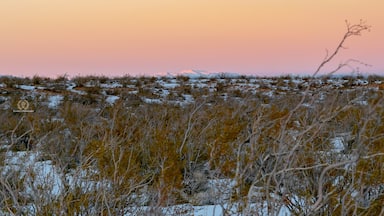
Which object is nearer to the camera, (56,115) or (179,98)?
(56,115)

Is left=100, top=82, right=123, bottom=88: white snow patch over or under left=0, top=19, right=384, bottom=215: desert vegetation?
under

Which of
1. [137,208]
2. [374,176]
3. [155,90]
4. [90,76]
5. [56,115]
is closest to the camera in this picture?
[374,176]

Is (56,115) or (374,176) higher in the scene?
(374,176)

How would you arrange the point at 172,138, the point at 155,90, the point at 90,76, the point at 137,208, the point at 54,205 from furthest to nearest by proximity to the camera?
the point at 90,76 → the point at 155,90 → the point at 172,138 → the point at 137,208 → the point at 54,205

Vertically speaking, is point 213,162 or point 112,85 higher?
point 213,162

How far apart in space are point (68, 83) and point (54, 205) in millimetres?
16551

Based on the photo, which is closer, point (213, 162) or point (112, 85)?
point (213, 162)

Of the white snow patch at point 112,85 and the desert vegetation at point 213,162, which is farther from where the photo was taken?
the white snow patch at point 112,85

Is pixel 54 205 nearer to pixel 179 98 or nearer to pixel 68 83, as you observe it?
→ pixel 179 98

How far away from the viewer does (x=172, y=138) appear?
20.6 ft

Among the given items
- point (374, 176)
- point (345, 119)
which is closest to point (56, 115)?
point (345, 119)

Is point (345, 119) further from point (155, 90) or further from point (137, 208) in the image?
point (155, 90)

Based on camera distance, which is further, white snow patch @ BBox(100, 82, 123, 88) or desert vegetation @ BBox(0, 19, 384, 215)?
white snow patch @ BBox(100, 82, 123, 88)

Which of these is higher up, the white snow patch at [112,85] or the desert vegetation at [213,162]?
the desert vegetation at [213,162]
